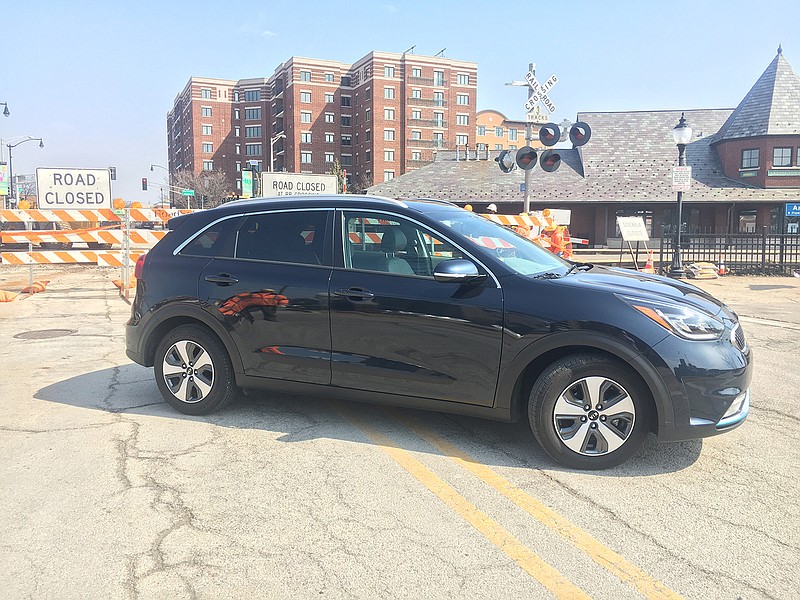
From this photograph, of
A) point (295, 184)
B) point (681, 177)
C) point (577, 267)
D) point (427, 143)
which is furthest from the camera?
point (427, 143)

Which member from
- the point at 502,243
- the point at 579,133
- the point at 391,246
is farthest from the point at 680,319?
the point at 579,133

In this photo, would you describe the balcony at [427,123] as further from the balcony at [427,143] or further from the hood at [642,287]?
the hood at [642,287]

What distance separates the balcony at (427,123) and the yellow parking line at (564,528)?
3243 inches

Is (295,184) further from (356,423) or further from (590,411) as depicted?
(590,411)

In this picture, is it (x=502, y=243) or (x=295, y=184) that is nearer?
(x=502, y=243)

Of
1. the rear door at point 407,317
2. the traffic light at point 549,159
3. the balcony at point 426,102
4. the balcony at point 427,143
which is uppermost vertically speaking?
the balcony at point 426,102

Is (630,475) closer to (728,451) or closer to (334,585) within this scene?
(728,451)

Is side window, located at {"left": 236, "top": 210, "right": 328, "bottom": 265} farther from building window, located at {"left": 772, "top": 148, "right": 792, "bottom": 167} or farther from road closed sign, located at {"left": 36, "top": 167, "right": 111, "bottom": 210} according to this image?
building window, located at {"left": 772, "top": 148, "right": 792, "bottom": 167}

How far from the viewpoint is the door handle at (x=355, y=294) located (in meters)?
4.62

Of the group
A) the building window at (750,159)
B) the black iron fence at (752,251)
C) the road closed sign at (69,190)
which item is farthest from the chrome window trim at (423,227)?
the building window at (750,159)

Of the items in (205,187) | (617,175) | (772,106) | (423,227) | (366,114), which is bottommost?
(423,227)

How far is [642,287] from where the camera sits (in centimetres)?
443

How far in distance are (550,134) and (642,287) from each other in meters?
13.0

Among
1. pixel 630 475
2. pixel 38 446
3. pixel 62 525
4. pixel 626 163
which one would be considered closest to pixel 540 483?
pixel 630 475
